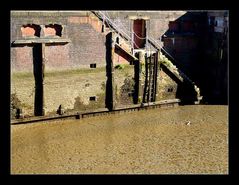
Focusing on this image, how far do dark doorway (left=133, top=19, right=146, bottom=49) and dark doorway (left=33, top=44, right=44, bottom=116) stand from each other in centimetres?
685

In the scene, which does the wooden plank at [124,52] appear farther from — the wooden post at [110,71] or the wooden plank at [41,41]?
the wooden plank at [41,41]

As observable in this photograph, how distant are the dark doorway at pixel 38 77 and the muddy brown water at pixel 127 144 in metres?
0.79

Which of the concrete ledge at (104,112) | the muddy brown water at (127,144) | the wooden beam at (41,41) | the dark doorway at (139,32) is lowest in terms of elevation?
the muddy brown water at (127,144)

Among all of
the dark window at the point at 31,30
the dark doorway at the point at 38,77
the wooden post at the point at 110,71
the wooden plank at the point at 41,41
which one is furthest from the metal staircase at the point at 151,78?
the dark window at the point at 31,30

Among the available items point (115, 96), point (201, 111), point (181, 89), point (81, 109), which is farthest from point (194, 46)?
point (81, 109)

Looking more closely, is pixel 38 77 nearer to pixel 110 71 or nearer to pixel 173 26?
pixel 110 71

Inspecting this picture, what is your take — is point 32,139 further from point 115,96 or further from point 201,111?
point 201,111

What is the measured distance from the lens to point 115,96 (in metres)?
20.3

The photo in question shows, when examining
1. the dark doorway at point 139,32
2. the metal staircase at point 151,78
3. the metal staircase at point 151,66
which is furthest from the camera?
the dark doorway at point 139,32

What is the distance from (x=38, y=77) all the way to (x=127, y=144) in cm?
559

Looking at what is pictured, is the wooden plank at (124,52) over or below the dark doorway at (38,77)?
over

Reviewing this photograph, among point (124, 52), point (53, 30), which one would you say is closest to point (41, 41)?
point (53, 30)

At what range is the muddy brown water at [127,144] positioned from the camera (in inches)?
549

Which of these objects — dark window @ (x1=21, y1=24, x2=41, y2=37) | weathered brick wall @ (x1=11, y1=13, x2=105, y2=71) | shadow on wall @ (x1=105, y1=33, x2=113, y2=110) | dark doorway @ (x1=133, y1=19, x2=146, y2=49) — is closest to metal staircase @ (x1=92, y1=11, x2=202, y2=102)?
dark doorway @ (x1=133, y1=19, x2=146, y2=49)
